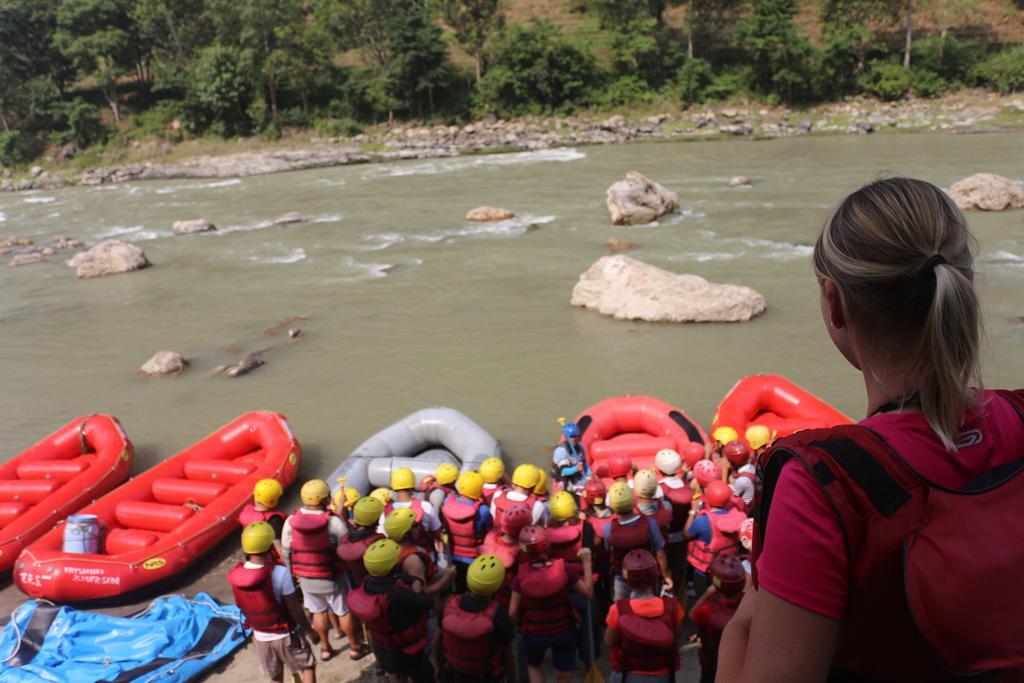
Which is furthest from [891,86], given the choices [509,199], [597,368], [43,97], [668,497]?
[43,97]

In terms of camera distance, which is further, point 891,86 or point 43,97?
point 43,97

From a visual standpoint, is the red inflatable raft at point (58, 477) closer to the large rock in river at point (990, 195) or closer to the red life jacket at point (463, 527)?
the red life jacket at point (463, 527)

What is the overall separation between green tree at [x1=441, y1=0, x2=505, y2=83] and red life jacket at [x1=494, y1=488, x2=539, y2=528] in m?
36.6

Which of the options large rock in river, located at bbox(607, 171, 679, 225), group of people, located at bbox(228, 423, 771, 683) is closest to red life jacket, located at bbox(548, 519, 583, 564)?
group of people, located at bbox(228, 423, 771, 683)

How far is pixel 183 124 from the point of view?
38.4 meters

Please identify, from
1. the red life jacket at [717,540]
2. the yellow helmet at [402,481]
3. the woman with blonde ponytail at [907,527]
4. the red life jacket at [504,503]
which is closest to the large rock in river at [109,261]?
the yellow helmet at [402,481]

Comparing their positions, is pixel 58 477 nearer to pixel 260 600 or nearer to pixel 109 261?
pixel 260 600

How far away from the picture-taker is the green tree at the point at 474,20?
38.4 meters

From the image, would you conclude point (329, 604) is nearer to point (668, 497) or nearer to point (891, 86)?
point (668, 497)

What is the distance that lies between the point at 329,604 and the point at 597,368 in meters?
5.41

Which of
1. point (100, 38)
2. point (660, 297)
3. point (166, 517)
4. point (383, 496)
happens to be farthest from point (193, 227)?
point (100, 38)

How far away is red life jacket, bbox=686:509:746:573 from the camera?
163 inches

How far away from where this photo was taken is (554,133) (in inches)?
1321

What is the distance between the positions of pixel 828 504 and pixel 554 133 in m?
34.1
